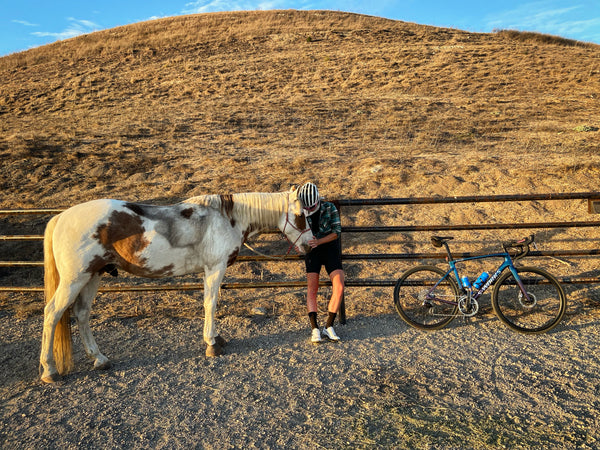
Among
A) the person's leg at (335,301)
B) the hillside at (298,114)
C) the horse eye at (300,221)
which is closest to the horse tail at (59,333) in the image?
the horse eye at (300,221)

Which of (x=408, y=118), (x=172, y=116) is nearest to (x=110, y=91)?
(x=172, y=116)

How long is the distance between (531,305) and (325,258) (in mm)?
2570

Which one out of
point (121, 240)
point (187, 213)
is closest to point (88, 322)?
point (121, 240)

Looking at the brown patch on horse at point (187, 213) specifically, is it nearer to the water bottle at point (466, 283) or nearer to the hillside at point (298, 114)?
the water bottle at point (466, 283)

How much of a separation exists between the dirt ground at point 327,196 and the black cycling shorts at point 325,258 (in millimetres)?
821

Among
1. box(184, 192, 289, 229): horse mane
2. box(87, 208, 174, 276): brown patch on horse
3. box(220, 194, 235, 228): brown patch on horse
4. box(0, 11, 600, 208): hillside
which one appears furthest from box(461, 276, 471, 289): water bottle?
box(0, 11, 600, 208): hillside

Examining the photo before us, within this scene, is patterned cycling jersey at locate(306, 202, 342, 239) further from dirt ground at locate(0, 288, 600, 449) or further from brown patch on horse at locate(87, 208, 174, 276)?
brown patch on horse at locate(87, 208, 174, 276)

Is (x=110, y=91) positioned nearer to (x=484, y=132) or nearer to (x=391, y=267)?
(x=484, y=132)

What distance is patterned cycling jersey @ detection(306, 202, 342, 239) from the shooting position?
15.4ft

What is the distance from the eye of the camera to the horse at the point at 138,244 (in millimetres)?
3947

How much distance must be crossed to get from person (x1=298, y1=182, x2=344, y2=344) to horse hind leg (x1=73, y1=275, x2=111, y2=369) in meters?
2.22

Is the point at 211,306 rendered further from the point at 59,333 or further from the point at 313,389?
the point at 59,333

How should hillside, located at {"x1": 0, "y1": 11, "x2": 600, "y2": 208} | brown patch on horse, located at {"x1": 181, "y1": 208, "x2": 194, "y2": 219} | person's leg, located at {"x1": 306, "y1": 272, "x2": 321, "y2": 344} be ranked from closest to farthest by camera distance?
1. brown patch on horse, located at {"x1": 181, "y1": 208, "x2": 194, "y2": 219}
2. person's leg, located at {"x1": 306, "y1": 272, "x2": 321, "y2": 344}
3. hillside, located at {"x1": 0, "y1": 11, "x2": 600, "y2": 208}

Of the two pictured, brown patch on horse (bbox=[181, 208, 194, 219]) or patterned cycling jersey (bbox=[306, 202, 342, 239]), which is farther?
patterned cycling jersey (bbox=[306, 202, 342, 239])
